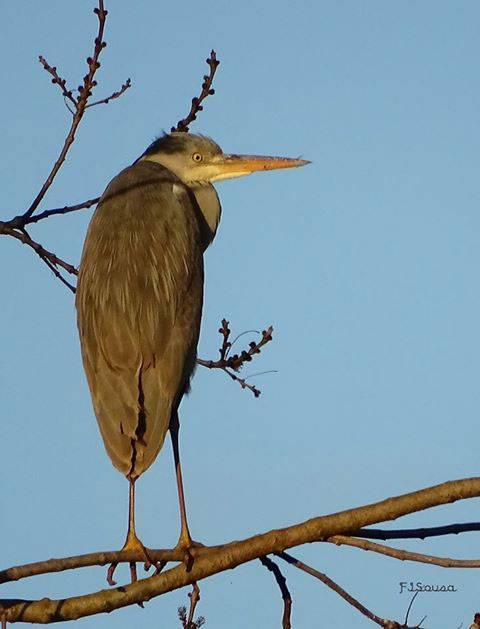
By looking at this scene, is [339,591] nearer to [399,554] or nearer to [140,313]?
[399,554]

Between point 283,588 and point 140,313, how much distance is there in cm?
157

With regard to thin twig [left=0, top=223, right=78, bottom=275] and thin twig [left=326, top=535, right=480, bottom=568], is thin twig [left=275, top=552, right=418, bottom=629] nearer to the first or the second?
thin twig [left=326, top=535, right=480, bottom=568]

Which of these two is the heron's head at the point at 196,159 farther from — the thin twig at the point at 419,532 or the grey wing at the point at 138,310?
the thin twig at the point at 419,532

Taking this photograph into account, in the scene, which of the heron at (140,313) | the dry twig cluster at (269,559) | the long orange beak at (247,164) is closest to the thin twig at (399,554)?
the dry twig cluster at (269,559)

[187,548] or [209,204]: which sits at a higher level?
[209,204]

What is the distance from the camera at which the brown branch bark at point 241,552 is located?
2.82m

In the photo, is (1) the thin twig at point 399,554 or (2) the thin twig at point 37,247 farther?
(2) the thin twig at point 37,247

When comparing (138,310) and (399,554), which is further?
A: (138,310)

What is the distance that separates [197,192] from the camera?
5621 mm

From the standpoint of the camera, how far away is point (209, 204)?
556 cm

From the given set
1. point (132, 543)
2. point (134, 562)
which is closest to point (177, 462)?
point (132, 543)

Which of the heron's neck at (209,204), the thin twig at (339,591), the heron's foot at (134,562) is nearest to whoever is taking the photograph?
the thin twig at (339,591)

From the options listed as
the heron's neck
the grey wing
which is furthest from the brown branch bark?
the heron's neck

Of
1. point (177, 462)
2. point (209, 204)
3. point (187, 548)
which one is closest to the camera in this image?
point (187, 548)
